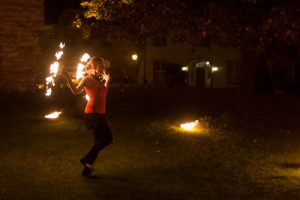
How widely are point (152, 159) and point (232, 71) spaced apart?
3878 centimetres

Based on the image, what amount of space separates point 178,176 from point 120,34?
10.4 metres

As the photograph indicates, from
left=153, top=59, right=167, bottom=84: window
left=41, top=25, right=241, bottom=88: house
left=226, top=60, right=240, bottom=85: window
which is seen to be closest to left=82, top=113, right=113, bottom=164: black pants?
left=41, top=25, right=241, bottom=88: house

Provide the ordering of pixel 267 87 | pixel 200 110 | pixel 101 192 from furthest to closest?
pixel 267 87 < pixel 200 110 < pixel 101 192

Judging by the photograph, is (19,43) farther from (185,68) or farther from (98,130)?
(185,68)

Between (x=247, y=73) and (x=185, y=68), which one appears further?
(x=185, y=68)

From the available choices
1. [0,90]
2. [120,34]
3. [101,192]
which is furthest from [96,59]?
[0,90]

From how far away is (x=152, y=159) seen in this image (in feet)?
35.6

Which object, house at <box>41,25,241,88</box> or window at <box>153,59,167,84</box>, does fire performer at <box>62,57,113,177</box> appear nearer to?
house at <box>41,25,241,88</box>

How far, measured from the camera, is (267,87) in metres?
35.0

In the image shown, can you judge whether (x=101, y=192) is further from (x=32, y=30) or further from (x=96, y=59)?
(x=32, y=30)

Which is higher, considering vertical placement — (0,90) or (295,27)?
(295,27)

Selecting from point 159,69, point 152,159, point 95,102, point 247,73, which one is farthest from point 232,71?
point 95,102

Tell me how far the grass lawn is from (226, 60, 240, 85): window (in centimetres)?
3041

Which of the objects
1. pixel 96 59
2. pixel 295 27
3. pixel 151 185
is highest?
pixel 295 27
